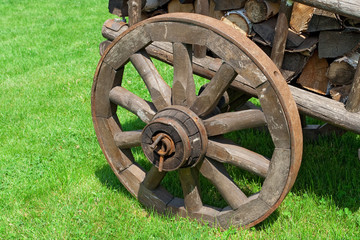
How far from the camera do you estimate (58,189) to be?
313 cm

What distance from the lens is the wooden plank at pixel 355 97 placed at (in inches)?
78.6

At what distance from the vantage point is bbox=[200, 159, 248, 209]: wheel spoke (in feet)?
7.71

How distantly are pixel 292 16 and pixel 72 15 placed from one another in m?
7.33

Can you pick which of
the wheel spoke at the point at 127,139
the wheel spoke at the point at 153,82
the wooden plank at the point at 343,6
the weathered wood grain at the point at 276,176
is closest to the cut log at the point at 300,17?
the wooden plank at the point at 343,6

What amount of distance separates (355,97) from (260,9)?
68 cm

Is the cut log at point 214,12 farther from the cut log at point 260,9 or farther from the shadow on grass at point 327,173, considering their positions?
the shadow on grass at point 327,173

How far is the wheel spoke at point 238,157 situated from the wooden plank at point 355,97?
495 mm

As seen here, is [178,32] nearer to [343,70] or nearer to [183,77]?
[183,77]

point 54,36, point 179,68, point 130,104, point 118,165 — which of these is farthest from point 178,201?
point 54,36

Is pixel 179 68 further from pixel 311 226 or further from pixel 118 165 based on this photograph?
pixel 311 226

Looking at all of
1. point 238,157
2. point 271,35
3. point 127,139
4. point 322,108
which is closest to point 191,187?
point 238,157

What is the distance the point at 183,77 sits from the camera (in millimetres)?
2318

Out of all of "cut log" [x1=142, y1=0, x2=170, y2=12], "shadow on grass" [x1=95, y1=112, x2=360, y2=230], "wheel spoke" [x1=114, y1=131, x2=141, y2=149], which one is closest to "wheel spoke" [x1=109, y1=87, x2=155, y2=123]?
"wheel spoke" [x1=114, y1=131, x2=141, y2=149]

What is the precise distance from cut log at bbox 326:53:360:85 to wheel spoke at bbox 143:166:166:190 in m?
1.12
